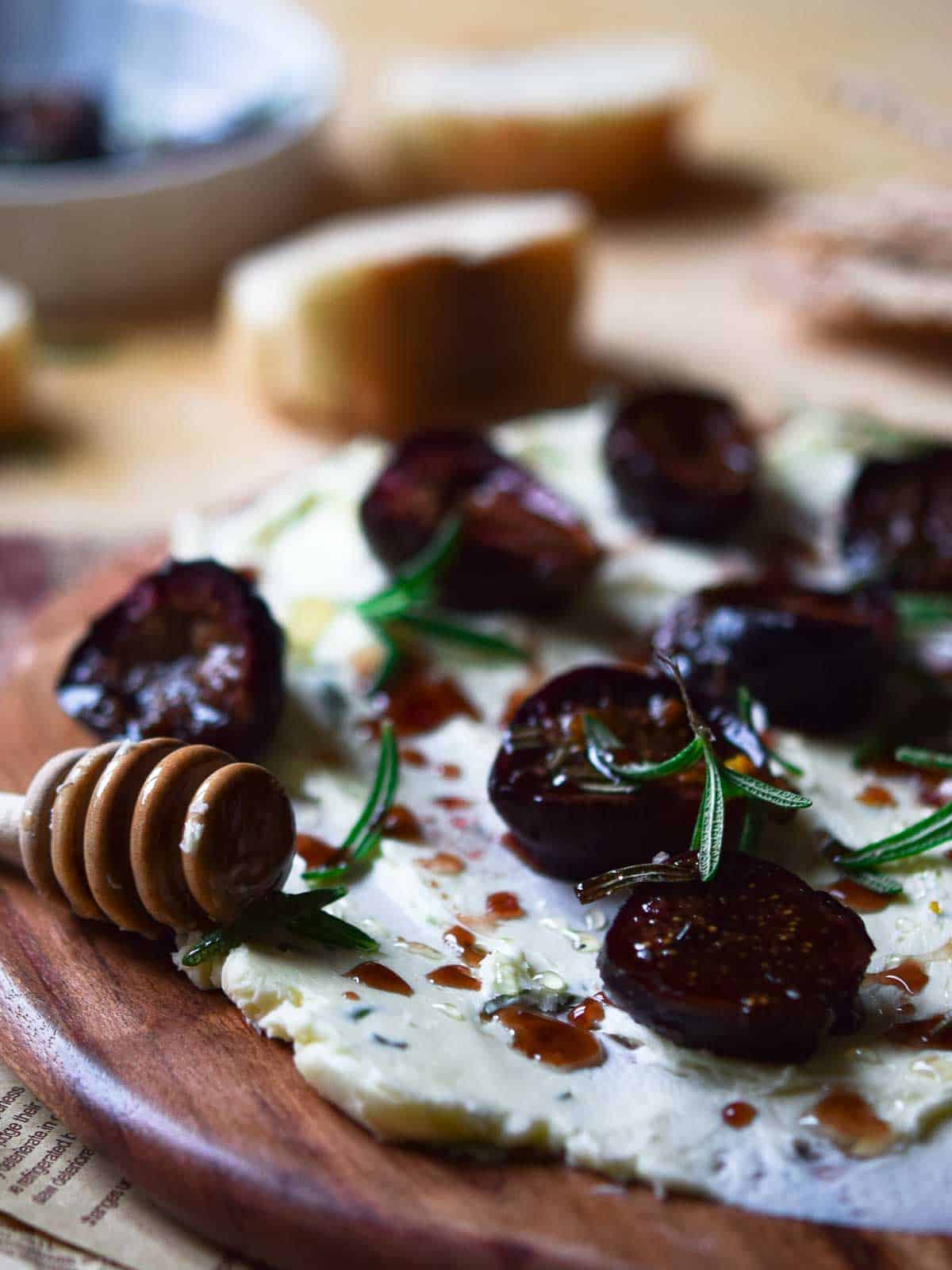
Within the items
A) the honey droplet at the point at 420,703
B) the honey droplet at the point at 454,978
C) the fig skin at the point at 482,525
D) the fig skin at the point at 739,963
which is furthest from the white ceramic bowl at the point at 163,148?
the fig skin at the point at 739,963

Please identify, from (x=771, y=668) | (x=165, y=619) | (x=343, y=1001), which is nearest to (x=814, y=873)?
(x=771, y=668)

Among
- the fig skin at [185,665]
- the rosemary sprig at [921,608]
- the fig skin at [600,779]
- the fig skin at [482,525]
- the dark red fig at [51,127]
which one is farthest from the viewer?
the dark red fig at [51,127]

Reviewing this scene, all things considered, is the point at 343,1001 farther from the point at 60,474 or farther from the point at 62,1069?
the point at 60,474

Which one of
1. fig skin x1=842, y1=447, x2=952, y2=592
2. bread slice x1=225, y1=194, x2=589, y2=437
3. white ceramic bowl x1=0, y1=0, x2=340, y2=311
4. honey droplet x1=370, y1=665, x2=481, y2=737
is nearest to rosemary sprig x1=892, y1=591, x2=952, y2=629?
fig skin x1=842, y1=447, x2=952, y2=592

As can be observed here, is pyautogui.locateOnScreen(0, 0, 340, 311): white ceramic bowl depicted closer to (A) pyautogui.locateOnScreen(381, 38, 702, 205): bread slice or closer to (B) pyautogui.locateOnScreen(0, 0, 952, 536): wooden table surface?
(B) pyautogui.locateOnScreen(0, 0, 952, 536): wooden table surface

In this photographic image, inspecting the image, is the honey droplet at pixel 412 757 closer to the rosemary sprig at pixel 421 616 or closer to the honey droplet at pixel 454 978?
the rosemary sprig at pixel 421 616
